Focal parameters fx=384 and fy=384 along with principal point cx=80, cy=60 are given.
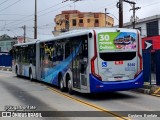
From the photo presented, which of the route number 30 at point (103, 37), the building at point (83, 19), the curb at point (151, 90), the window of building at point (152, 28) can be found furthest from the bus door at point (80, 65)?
the building at point (83, 19)

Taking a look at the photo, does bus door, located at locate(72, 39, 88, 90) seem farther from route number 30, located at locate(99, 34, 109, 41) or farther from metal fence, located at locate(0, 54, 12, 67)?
metal fence, located at locate(0, 54, 12, 67)

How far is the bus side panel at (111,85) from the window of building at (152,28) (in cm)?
3041

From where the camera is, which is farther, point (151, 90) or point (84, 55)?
point (151, 90)

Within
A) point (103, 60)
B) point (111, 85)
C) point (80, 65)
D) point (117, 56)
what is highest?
point (117, 56)

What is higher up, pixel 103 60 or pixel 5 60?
pixel 103 60

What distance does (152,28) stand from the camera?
47906 millimetres

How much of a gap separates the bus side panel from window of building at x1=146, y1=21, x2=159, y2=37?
3041 cm

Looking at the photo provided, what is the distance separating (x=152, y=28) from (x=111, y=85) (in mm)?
33055

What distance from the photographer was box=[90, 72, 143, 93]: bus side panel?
52.0 ft

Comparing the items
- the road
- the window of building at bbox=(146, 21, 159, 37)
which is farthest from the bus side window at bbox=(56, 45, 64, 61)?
the window of building at bbox=(146, 21, 159, 37)

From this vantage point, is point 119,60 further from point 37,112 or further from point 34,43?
point 34,43

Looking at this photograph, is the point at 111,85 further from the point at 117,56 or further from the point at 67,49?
the point at 67,49

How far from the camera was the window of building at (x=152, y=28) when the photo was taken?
46.6m

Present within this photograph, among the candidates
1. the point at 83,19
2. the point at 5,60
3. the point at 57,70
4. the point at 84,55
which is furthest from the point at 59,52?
the point at 83,19
